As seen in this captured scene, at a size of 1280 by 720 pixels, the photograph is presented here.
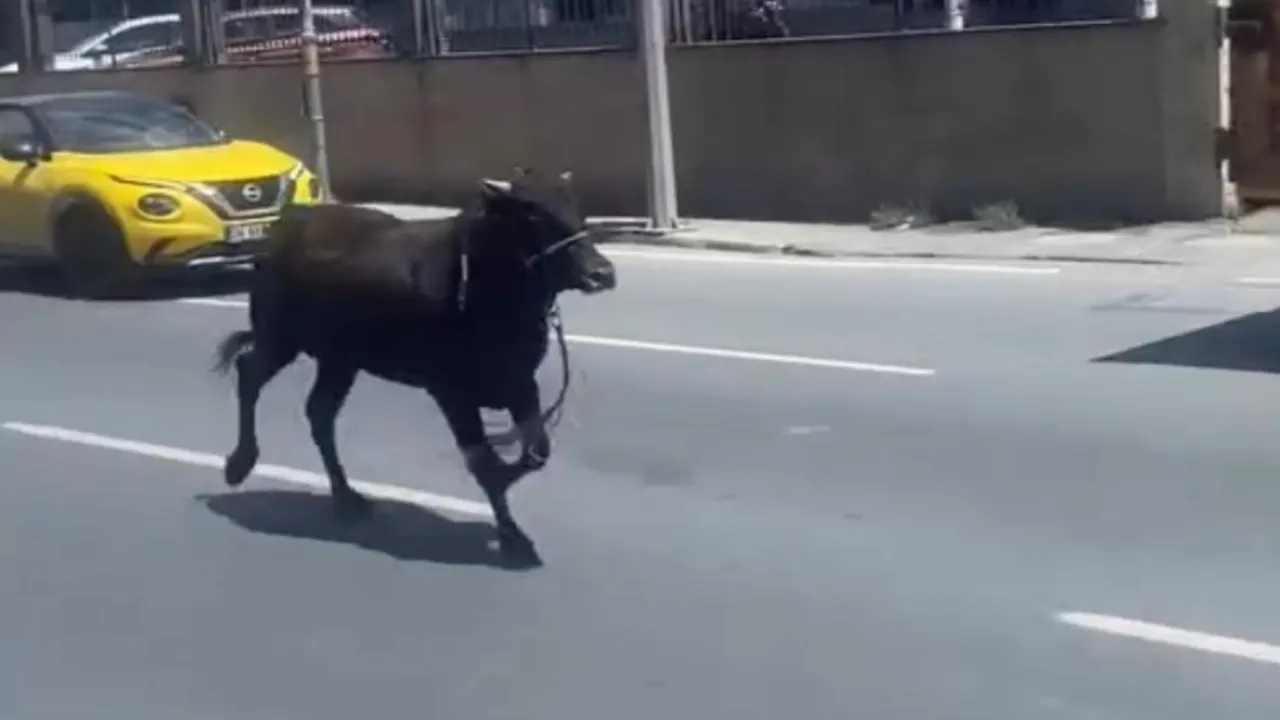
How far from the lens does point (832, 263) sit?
671 inches

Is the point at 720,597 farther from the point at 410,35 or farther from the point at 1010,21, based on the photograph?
the point at 410,35

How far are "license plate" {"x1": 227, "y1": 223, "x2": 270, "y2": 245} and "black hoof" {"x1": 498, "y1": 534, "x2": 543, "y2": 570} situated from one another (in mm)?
8339

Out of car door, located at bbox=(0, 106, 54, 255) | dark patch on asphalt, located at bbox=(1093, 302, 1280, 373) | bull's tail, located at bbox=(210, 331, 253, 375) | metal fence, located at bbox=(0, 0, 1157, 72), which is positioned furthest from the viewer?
metal fence, located at bbox=(0, 0, 1157, 72)

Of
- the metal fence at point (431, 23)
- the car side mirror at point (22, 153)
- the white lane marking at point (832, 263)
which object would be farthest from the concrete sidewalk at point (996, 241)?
the car side mirror at point (22, 153)

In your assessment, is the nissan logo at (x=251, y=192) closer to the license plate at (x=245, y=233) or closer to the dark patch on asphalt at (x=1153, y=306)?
the license plate at (x=245, y=233)

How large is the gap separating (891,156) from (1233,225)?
3.02 meters

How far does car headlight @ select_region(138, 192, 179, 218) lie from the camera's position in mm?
16484

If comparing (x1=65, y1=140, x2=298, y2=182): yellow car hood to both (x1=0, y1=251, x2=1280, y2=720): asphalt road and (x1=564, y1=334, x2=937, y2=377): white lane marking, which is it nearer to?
(x1=0, y1=251, x2=1280, y2=720): asphalt road

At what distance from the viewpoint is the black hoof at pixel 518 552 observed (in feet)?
27.6

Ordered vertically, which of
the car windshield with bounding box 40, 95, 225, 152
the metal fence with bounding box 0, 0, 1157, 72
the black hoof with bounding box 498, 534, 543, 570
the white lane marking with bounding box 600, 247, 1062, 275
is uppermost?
the metal fence with bounding box 0, 0, 1157, 72

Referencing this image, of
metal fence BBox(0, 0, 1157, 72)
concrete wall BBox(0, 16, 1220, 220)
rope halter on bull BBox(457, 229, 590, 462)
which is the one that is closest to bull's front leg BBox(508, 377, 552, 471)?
rope halter on bull BBox(457, 229, 590, 462)

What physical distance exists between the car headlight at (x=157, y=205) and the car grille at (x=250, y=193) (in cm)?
29

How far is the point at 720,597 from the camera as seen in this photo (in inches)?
307

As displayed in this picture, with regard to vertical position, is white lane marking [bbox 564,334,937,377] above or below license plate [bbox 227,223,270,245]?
below
